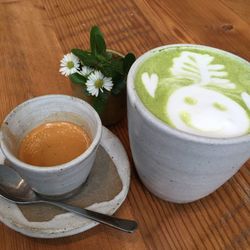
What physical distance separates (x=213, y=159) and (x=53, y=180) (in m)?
0.26

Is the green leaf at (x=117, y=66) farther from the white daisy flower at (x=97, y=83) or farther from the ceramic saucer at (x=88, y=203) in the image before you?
the ceramic saucer at (x=88, y=203)

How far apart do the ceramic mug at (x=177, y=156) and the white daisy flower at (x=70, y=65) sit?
172mm

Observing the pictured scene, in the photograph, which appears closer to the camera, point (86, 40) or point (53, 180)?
point (53, 180)

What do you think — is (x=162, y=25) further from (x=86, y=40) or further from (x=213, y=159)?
(x=213, y=159)

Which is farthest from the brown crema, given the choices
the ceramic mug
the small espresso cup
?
the ceramic mug

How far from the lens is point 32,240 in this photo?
1.79 ft

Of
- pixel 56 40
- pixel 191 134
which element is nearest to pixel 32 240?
pixel 191 134

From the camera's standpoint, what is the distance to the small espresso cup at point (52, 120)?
1.64 ft

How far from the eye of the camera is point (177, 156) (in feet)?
1.55

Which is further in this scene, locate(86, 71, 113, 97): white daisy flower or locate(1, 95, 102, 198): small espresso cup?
locate(86, 71, 113, 97): white daisy flower

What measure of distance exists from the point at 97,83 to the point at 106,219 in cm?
27

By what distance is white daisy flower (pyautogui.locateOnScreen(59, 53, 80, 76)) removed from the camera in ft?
2.17

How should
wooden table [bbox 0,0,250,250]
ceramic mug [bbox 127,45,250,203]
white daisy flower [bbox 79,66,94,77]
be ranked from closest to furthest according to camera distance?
ceramic mug [bbox 127,45,250,203], wooden table [bbox 0,0,250,250], white daisy flower [bbox 79,66,94,77]

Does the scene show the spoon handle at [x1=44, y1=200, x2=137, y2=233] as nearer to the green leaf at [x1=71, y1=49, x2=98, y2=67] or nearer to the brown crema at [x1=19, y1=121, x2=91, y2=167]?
the brown crema at [x1=19, y1=121, x2=91, y2=167]
